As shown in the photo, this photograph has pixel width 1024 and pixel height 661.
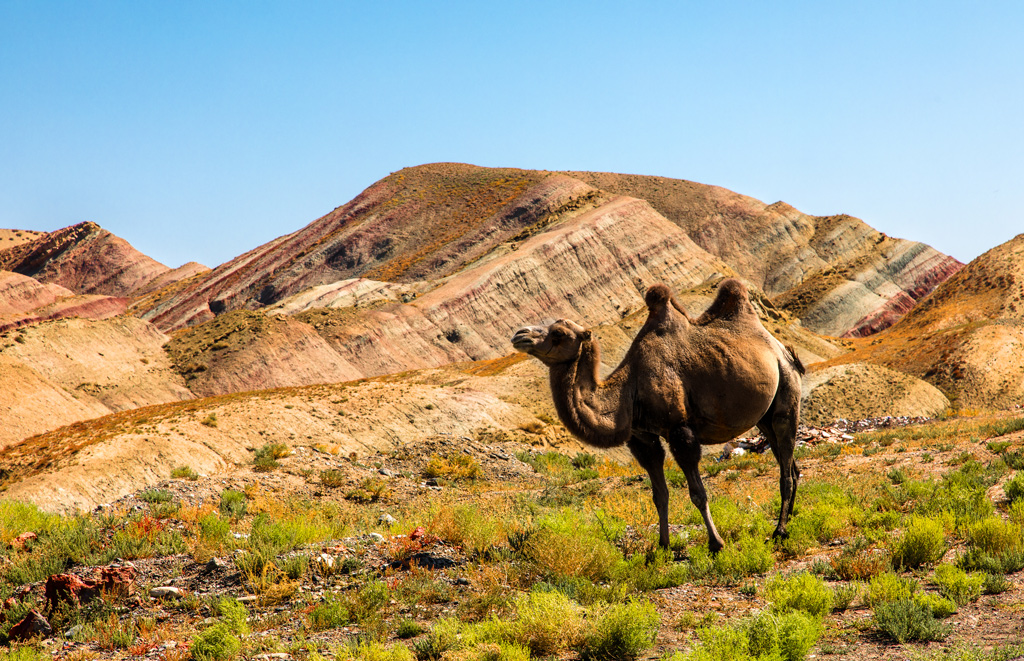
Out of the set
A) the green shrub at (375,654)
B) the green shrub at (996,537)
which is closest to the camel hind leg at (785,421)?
the green shrub at (996,537)

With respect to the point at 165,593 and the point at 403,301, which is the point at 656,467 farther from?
the point at 403,301

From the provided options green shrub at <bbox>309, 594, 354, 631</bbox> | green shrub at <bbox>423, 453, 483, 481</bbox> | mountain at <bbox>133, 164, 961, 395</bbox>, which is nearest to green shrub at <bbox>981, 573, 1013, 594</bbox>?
green shrub at <bbox>309, 594, 354, 631</bbox>

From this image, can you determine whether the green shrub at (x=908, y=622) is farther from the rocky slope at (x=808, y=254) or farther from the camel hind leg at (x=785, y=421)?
the rocky slope at (x=808, y=254)

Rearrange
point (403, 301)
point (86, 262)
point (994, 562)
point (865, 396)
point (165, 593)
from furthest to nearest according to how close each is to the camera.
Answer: point (86, 262), point (403, 301), point (865, 396), point (165, 593), point (994, 562)

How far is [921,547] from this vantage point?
802 cm

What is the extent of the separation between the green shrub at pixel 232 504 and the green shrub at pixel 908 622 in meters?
10.3

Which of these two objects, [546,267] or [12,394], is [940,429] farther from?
[546,267]

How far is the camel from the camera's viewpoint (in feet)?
28.7

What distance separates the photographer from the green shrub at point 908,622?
5965 millimetres

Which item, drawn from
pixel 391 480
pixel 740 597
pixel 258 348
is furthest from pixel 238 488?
pixel 258 348

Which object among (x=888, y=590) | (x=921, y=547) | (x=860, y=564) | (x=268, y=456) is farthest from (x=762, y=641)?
(x=268, y=456)

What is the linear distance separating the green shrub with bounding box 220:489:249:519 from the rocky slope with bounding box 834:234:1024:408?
120 ft

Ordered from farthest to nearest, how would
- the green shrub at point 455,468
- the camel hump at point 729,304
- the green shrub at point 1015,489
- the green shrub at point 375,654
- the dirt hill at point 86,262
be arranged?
the dirt hill at point 86,262, the green shrub at point 455,468, the green shrub at point 1015,489, the camel hump at point 729,304, the green shrub at point 375,654

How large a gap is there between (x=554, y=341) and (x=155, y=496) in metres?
10.9
